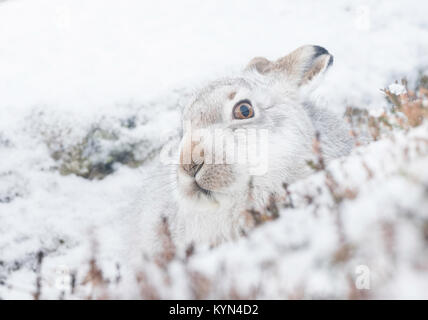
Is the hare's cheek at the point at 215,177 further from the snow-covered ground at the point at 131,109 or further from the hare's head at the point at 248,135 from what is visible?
the snow-covered ground at the point at 131,109

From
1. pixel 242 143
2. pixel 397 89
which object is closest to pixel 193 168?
pixel 242 143

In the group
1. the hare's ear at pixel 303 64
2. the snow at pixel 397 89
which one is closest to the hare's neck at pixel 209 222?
the hare's ear at pixel 303 64

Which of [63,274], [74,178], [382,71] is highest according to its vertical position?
[382,71]

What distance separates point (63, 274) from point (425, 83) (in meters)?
3.45

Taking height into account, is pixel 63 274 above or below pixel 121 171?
below

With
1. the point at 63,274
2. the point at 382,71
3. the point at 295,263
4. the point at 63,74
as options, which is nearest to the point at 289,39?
the point at 382,71

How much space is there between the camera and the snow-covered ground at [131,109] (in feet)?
6.52

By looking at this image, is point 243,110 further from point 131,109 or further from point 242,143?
point 131,109

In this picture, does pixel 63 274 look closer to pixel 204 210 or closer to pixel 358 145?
pixel 204 210

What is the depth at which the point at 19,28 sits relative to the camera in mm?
4574

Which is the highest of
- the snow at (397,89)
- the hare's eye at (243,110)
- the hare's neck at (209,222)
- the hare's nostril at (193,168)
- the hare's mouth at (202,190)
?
the snow at (397,89)

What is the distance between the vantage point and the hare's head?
92.0 inches

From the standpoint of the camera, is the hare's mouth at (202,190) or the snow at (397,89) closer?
the hare's mouth at (202,190)
